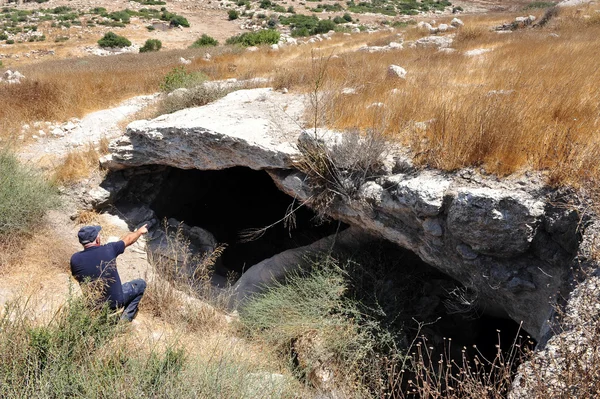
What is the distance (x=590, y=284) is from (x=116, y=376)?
330 cm

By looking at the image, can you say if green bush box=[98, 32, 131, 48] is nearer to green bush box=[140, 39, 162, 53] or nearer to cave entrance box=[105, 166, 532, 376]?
green bush box=[140, 39, 162, 53]

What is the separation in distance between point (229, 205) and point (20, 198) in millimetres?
4231

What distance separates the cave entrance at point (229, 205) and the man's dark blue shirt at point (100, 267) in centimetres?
297

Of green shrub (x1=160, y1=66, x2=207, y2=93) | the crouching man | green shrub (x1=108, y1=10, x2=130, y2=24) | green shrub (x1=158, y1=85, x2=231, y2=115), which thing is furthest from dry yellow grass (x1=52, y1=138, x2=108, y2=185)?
green shrub (x1=108, y1=10, x2=130, y2=24)

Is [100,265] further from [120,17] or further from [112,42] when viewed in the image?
[120,17]

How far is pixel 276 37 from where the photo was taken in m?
16.8

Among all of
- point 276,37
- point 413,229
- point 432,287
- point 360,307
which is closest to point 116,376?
point 360,307

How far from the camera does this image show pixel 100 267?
154 inches

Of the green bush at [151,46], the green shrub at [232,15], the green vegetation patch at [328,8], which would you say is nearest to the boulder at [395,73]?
the green bush at [151,46]

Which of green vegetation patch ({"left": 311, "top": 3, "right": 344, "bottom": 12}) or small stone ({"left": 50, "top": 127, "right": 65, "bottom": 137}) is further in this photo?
green vegetation patch ({"left": 311, "top": 3, "right": 344, "bottom": 12})

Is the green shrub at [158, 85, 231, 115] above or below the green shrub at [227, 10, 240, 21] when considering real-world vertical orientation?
below

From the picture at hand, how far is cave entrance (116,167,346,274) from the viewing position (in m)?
7.32

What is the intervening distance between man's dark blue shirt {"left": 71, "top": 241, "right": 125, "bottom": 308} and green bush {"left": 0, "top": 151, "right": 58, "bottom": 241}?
1.80m

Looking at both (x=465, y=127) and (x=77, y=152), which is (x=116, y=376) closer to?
(x=465, y=127)
